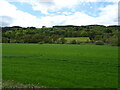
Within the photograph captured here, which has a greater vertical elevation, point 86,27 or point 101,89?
point 86,27

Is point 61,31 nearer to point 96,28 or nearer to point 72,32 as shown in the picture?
point 72,32

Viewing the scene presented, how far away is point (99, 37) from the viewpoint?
105688mm

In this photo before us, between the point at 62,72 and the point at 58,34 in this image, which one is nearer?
the point at 62,72

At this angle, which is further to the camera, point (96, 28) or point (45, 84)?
point (96, 28)

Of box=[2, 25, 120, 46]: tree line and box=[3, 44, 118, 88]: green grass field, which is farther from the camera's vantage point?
box=[2, 25, 120, 46]: tree line

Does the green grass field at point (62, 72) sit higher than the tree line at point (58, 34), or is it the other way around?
the tree line at point (58, 34)

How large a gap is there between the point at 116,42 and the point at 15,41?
175 feet

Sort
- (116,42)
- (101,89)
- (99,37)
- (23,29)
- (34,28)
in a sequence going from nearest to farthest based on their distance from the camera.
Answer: (101,89)
(116,42)
(99,37)
(23,29)
(34,28)

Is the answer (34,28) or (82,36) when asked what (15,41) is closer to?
(34,28)

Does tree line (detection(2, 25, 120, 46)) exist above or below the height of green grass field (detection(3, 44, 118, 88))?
above

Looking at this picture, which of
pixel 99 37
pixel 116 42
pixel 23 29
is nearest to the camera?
pixel 116 42

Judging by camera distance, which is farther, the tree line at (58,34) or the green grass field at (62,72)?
the tree line at (58,34)

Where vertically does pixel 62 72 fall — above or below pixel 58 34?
below

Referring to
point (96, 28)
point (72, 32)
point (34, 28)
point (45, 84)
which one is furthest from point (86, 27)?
point (45, 84)
